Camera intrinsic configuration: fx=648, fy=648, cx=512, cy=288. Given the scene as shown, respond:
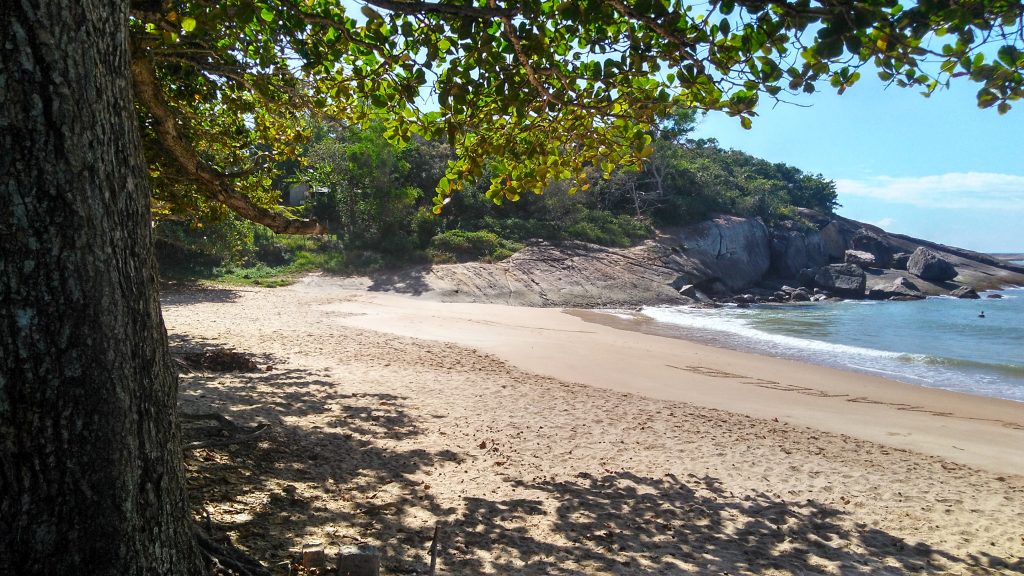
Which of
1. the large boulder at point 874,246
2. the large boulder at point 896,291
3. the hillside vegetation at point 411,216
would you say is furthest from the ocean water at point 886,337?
the large boulder at point 874,246

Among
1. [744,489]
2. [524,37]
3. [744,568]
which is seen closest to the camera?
[744,568]

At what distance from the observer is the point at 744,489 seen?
6203 mm

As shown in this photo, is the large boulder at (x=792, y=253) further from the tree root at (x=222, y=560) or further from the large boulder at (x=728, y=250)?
the tree root at (x=222, y=560)

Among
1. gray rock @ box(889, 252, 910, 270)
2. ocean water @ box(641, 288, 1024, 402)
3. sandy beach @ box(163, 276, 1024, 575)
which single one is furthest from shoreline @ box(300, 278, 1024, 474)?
gray rock @ box(889, 252, 910, 270)

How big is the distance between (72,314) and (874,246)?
56536 millimetres

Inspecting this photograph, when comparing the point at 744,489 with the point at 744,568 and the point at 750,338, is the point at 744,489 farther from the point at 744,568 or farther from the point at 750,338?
the point at 750,338

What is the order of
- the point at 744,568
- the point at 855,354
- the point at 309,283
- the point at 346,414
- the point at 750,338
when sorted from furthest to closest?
the point at 309,283 < the point at 750,338 < the point at 855,354 < the point at 346,414 < the point at 744,568

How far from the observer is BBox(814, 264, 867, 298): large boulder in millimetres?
38750

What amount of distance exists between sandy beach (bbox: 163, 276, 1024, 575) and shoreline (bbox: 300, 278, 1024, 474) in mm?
75

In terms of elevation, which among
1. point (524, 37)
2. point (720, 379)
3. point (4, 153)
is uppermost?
point (524, 37)

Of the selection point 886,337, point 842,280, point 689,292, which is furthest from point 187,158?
point 842,280

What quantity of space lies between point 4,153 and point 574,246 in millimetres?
30391

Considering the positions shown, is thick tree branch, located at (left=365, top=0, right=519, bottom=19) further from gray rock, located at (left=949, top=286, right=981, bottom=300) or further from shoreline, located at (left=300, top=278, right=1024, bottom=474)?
gray rock, located at (left=949, top=286, right=981, bottom=300)

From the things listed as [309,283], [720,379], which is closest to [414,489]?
[720,379]
